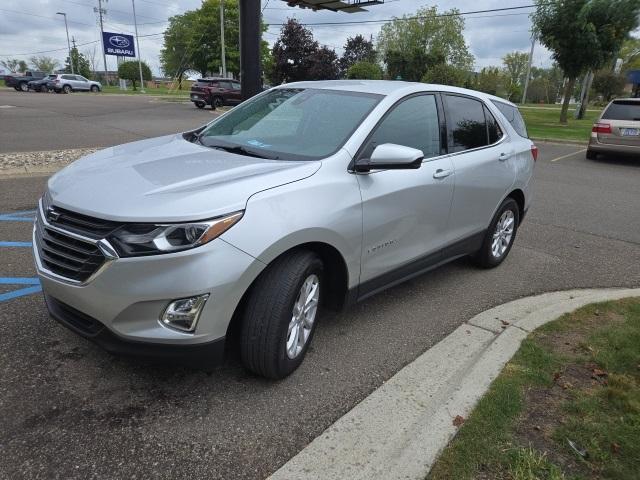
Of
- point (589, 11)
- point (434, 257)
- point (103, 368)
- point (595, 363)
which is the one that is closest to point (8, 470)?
point (103, 368)

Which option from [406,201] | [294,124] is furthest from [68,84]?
[406,201]

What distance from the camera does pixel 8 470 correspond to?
7.29 ft

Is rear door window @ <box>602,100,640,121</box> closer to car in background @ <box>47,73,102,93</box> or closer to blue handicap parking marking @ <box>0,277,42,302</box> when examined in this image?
blue handicap parking marking @ <box>0,277,42,302</box>

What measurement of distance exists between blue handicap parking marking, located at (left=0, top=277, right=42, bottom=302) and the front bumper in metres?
1.59

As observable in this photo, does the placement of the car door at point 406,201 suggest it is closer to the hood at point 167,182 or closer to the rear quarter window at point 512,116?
the hood at point 167,182

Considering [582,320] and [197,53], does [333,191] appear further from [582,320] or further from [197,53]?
[197,53]

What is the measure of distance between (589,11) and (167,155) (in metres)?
21.8

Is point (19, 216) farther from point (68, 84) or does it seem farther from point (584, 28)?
point (68, 84)

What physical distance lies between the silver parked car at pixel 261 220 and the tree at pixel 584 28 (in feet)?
64.1

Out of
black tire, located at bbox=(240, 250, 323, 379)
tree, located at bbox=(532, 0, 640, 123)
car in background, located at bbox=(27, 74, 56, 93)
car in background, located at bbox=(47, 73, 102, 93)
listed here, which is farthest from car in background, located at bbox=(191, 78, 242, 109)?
black tire, located at bbox=(240, 250, 323, 379)

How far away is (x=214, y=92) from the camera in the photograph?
26609 millimetres

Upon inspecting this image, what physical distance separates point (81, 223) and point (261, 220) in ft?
2.93

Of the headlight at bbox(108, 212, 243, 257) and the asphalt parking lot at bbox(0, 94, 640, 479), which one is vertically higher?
the headlight at bbox(108, 212, 243, 257)

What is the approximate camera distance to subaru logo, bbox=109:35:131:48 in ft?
168
